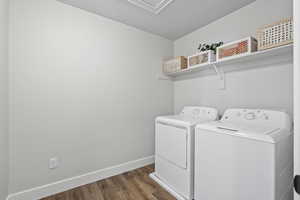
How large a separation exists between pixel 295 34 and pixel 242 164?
3.12 ft

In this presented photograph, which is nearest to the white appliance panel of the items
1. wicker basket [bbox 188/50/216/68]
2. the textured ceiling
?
wicker basket [bbox 188/50/216/68]

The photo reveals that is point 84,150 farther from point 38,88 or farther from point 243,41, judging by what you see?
point 243,41

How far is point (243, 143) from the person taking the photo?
103 centimetres

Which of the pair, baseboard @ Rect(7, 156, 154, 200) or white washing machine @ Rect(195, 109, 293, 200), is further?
baseboard @ Rect(7, 156, 154, 200)

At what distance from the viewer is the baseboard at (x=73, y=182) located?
1.42 m

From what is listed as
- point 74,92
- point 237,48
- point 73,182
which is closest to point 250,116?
point 237,48

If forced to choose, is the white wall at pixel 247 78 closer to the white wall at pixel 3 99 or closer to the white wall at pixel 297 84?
the white wall at pixel 297 84

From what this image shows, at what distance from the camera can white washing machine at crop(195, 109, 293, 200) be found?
36.3 inches

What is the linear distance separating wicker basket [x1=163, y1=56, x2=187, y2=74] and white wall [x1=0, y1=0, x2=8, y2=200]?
202cm

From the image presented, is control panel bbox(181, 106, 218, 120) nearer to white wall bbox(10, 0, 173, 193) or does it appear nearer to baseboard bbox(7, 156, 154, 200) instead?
white wall bbox(10, 0, 173, 193)

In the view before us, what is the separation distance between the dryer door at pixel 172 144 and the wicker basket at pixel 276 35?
45.0 inches

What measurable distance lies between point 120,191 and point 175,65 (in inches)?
77.5

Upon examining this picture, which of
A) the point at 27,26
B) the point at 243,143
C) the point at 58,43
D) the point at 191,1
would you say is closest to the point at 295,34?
the point at 243,143

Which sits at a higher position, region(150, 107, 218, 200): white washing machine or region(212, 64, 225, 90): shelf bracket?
region(212, 64, 225, 90): shelf bracket
